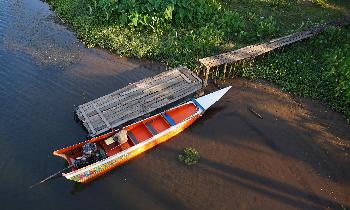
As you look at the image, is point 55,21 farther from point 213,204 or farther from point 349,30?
point 349,30

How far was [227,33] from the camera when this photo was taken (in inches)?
866

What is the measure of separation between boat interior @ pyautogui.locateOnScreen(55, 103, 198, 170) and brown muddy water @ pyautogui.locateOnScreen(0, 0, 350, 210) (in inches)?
29.0

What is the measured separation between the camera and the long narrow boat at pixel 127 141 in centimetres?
1391

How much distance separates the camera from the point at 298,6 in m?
24.8

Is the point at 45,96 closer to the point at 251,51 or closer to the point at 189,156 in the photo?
the point at 189,156

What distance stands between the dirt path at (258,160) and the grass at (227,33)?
177cm

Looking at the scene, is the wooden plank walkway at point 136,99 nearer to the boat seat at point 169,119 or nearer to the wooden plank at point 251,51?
the boat seat at point 169,119

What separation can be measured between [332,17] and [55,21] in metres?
18.0

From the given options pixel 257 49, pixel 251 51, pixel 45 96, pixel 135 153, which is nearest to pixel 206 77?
pixel 251 51

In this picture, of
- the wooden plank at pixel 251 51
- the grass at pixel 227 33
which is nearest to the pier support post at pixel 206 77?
the wooden plank at pixel 251 51

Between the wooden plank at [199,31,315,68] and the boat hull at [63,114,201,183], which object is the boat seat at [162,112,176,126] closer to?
the boat hull at [63,114,201,183]

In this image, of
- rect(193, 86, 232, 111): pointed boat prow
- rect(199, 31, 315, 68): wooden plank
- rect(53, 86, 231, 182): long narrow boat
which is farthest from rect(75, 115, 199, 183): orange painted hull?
rect(199, 31, 315, 68): wooden plank

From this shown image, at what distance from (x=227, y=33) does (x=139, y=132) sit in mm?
9513

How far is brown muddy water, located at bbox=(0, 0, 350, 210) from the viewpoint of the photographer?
45.3 feet
